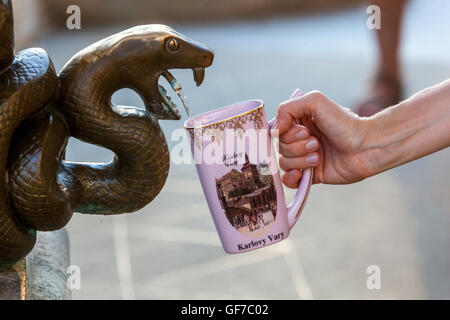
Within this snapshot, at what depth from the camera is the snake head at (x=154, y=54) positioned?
0.75 m

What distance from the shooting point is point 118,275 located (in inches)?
80.4

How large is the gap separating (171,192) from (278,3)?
2.80 meters

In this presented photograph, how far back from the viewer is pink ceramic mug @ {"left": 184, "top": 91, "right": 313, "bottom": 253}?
0.79m

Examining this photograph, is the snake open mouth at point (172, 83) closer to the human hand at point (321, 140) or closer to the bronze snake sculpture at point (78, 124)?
the bronze snake sculpture at point (78, 124)

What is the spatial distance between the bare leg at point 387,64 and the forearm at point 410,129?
200 cm

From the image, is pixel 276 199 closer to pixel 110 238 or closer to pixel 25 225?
pixel 25 225

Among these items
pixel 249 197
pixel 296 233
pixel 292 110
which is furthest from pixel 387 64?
pixel 249 197

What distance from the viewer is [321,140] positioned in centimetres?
110

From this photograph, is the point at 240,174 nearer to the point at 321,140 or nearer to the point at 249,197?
the point at 249,197

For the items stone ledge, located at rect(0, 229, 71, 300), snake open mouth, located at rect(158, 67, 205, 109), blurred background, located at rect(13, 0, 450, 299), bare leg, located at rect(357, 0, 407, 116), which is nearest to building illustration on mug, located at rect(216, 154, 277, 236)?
snake open mouth, located at rect(158, 67, 205, 109)

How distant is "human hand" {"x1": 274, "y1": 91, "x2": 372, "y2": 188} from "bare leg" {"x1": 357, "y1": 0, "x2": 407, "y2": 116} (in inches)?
78.7

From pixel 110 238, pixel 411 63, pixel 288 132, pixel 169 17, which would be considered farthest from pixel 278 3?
pixel 288 132

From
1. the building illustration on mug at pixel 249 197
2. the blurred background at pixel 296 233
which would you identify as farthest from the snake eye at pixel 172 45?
the blurred background at pixel 296 233

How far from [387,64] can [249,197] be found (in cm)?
260
